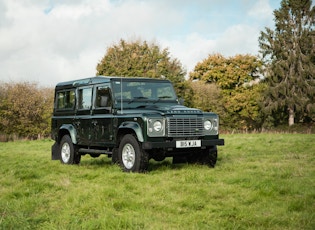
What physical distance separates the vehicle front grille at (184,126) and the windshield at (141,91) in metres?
1.33

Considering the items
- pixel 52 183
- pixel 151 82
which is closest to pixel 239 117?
pixel 151 82

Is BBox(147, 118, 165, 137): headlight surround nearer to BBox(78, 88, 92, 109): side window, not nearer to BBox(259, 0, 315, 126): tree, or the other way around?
BBox(78, 88, 92, 109): side window

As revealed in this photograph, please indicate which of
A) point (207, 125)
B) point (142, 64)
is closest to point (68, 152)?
point (207, 125)

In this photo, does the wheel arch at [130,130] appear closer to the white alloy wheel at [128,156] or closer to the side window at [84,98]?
the white alloy wheel at [128,156]

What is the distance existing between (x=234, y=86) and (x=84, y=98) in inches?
1599

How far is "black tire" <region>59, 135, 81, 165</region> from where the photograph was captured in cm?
1120

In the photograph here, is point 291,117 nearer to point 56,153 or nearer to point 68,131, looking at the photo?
point 56,153

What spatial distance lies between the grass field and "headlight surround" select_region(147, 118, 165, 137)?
0.85 meters

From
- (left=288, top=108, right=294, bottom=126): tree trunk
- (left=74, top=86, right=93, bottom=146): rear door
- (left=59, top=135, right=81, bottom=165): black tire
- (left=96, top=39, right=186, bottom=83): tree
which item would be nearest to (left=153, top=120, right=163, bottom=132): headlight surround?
(left=74, top=86, right=93, bottom=146): rear door

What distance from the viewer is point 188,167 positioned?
31.9 ft

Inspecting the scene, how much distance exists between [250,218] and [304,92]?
130 feet

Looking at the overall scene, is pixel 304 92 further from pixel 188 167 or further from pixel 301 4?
pixel 188 167

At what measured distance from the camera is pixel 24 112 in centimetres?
3136

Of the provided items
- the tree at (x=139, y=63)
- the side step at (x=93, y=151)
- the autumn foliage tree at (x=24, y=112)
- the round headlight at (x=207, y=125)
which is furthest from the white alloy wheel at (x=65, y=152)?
the tree at (x=139, y=63)
